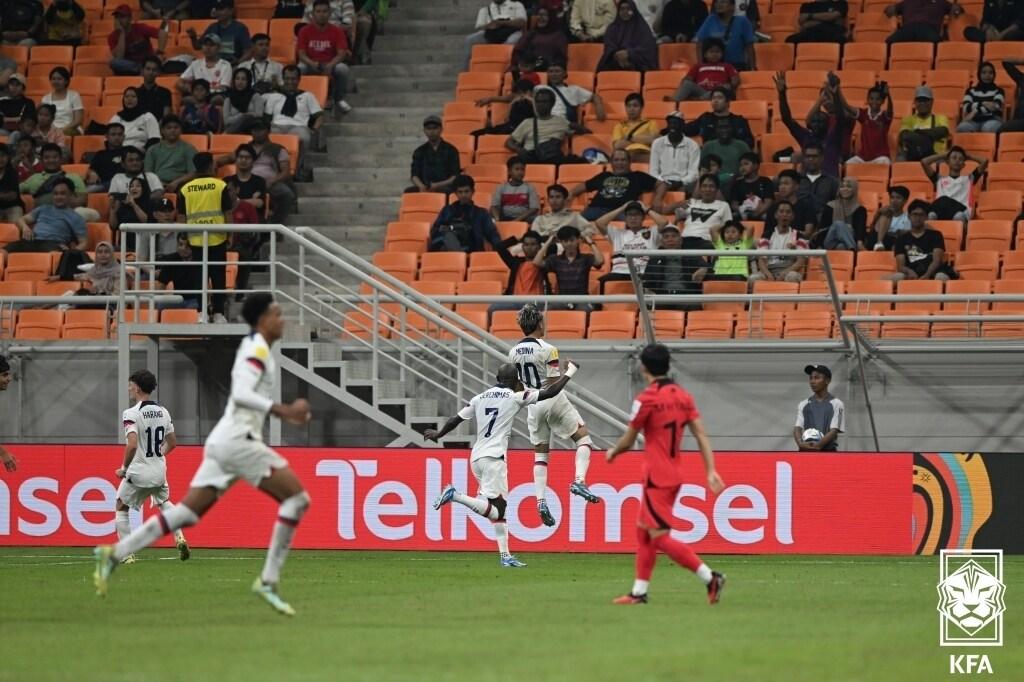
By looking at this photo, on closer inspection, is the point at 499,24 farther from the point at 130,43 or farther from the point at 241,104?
the point at 130,43

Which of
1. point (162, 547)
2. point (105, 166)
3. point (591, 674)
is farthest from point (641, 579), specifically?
point (105, 166)

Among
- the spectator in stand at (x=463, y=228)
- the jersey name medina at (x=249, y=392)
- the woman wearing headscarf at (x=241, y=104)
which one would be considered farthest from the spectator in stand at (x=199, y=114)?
the jersey name medina at (x=249, y=392)

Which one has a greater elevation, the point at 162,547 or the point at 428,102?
the point at 428,102

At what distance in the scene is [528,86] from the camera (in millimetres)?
25844

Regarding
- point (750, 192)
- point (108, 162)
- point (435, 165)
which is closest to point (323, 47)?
point (435, 165)

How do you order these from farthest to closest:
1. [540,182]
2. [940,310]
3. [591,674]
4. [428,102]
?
[428,102]
[540,182]
[940,310]
[591,674]

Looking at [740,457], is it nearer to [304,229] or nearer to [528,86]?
[304,229]

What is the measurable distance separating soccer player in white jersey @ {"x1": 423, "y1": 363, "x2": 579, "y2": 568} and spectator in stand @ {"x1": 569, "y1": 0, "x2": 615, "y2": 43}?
1128 centimetres

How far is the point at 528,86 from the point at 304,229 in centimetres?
540

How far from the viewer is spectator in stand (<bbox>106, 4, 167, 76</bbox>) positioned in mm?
28312

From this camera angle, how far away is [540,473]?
18453 mm

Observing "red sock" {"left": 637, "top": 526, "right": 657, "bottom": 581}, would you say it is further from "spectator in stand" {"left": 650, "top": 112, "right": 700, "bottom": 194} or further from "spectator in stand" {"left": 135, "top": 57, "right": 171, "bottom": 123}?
"spectator in stand" {"left": 135, "top": 57, "right": 171, "bottom": 123}

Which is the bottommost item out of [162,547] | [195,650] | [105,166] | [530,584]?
[162,547]

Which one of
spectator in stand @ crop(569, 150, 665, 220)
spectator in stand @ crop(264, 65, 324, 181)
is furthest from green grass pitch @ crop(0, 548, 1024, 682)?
spectator in stand @ crop(264, 65, 324, 181)
